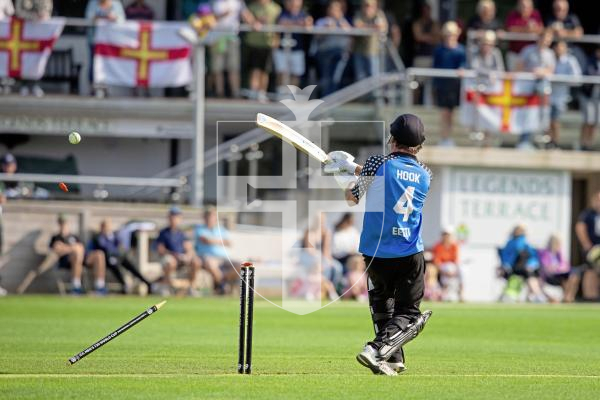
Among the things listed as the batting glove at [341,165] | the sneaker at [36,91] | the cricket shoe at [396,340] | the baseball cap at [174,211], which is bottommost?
the baseball cap at [174,211]

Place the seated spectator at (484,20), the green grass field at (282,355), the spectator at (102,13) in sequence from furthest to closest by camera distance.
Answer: the seated spectator at (484,20) < the spectator at (102,13) < the green grass field at (282,355)

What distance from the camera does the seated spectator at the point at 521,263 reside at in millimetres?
26391

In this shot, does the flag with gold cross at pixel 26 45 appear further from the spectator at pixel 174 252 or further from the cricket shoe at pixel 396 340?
the cricket shoe at pixel 396 340

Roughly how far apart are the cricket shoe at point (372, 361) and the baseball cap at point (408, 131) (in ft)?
5.42

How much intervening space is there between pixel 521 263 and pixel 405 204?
16.3 m

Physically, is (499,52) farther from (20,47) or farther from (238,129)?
(20,47)

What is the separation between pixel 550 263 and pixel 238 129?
6.92 meters

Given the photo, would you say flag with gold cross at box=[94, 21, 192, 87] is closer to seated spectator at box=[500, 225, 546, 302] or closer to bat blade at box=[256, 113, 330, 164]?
seated spectator at box=[500, 225, 546, 302]

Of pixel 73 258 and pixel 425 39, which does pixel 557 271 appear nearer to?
pixel 425 39

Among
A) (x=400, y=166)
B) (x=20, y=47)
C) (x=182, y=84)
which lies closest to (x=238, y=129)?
(x=182, y=84)

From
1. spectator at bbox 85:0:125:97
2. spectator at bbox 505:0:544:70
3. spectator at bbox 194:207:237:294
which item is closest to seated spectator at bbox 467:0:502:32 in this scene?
spectator at bbox 505:0:544:70

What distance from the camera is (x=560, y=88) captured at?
1077 inches

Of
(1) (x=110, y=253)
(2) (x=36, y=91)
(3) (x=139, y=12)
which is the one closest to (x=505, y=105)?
(3) (x=139, y=12)

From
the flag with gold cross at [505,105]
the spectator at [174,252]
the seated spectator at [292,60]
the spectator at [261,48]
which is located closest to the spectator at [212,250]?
the spectator at [174,252]
